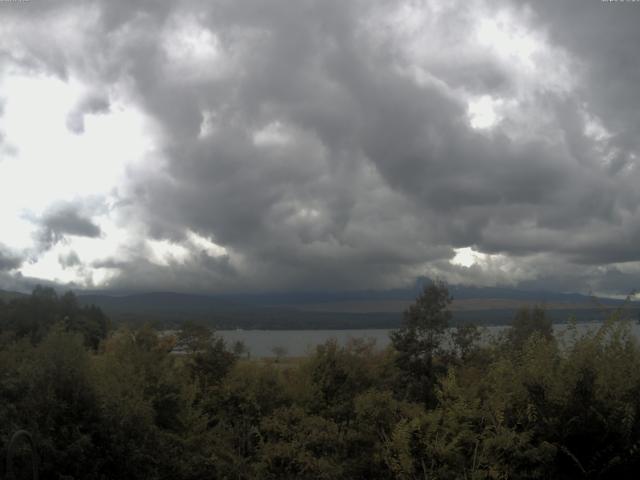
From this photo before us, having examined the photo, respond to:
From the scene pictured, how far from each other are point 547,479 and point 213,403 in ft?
33.0

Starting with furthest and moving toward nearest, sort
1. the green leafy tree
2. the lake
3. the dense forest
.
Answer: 1. the green leafy tree
2. the lake
3. the dense forest

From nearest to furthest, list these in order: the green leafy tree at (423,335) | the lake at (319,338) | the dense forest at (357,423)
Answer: the dense forest at (357,423) → the lake at (319,338) → the green leafy tree at (423,335)

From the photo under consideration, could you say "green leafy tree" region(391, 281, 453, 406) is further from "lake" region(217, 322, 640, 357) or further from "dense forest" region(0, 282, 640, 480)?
"dense forest" region(0, 282, 640, 480)

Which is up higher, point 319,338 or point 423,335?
point 423,335

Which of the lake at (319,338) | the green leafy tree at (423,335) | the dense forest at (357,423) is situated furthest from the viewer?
the green leafy tree at (423,335)

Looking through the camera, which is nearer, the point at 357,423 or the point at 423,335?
the point at 357,423

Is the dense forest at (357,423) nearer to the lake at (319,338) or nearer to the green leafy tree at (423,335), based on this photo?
the lake at (319,338)

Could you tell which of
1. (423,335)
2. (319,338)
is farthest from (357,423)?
(319,338)

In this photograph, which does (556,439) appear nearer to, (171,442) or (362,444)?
(362,444)

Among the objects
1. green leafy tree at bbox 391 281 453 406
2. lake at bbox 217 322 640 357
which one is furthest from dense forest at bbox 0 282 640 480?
green leafy tree at bbox 391 281 453 406

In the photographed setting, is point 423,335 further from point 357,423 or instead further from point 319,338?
point 319,338

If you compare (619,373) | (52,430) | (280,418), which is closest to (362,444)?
(280,418)

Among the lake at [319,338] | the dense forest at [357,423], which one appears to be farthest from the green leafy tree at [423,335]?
the dense forest at [357,423]

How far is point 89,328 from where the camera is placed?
53.8m
